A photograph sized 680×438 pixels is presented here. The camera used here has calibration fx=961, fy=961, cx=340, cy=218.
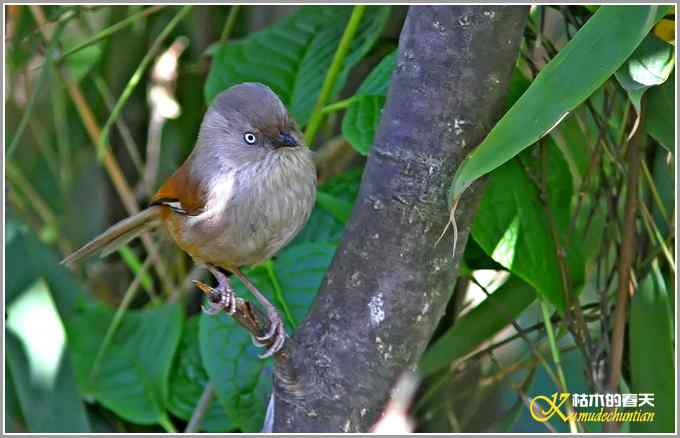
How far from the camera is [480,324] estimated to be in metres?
2.99

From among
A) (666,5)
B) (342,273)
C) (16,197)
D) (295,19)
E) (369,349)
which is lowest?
(369,349)

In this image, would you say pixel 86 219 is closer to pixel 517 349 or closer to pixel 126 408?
pixel 126 408

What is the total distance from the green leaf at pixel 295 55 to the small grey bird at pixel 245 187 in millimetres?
297

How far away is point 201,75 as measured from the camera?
4430mm

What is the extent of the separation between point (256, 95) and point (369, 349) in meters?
0.82

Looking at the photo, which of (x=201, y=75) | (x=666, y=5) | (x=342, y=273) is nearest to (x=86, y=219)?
(x=201, y=75)

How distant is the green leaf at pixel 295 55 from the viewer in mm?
3182

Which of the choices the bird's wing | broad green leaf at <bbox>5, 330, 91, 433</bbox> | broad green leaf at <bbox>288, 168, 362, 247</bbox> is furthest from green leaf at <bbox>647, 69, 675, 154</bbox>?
broad green leaf at <bbox>5, 330, 91, 433</bbox>

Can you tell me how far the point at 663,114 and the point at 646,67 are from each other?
0.28 metres

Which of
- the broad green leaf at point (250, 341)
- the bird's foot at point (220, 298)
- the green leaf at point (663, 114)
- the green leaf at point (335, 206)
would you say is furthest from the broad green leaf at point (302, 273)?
the green leaf at point (663, 114)

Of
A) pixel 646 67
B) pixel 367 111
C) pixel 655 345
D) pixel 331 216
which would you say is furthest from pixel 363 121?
pixel 655 345

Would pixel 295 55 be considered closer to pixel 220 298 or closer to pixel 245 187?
pixel 245 187

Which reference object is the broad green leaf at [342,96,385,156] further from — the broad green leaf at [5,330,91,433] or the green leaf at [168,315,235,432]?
the broad green leaf at [5,330,91,433]

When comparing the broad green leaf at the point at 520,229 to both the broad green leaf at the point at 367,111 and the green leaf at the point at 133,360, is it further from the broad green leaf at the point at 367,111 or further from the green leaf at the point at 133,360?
the green leaf at the point at 133,360
